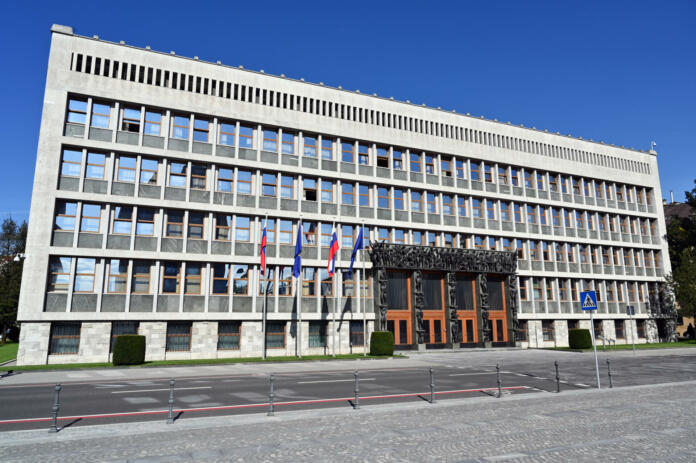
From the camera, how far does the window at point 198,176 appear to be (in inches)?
1346

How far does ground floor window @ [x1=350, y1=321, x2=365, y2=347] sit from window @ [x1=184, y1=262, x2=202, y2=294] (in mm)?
12365

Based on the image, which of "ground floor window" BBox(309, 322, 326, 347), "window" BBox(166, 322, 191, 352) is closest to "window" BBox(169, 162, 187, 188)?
"window" BBox(166, 322, 191, 352)

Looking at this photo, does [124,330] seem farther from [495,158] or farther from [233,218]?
[495,158]

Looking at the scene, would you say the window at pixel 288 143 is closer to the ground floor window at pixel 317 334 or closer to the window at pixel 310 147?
the window at pixel 310 147

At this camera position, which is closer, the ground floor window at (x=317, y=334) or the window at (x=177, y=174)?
the window at (x=177, y=174)

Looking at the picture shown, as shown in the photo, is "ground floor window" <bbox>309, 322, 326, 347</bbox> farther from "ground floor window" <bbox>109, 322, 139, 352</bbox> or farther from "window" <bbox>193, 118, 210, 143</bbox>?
"window" <bbox>193, 118, 210, 143</bbox>

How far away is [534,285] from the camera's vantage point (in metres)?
46.2

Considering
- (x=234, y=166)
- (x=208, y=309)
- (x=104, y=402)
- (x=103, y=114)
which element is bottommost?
(x=104, y=402)

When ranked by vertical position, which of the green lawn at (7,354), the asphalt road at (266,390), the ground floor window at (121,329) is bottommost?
the green lawn at (7,354)

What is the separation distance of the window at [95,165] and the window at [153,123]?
11.9 ft

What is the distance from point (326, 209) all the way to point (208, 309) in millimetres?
12157

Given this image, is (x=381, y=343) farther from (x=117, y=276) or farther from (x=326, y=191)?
(x=117, y=276)

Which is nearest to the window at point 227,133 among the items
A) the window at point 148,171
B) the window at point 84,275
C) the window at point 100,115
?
the window at point 148,171

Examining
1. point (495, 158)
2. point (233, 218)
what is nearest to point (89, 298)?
point (233, 218)
